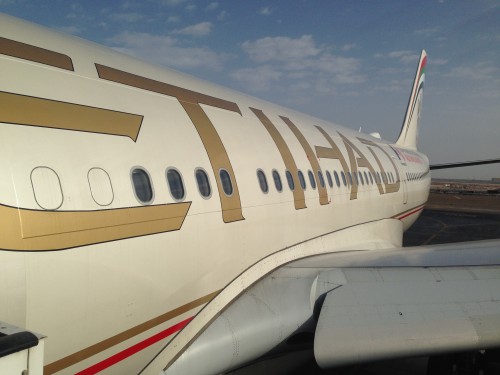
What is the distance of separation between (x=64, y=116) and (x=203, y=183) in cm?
164

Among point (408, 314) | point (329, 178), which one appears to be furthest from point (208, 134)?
point (329, 178)

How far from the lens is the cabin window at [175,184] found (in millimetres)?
3814

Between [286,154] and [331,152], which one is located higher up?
[331,152]

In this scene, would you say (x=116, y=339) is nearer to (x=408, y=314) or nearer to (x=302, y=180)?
(x=408, y=314)

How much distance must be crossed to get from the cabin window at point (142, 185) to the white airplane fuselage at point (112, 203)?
3cm

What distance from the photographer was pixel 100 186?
3094mm

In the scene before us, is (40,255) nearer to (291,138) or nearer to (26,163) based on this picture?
(26,163)

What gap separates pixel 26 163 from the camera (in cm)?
265

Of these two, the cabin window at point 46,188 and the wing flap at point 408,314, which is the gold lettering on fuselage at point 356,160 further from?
the cabin window at point 46,188

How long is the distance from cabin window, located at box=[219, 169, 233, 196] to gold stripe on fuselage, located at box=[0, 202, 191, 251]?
1.03 metres


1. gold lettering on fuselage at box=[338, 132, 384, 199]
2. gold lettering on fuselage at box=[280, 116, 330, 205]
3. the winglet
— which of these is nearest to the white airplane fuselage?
gold lettering on fuselage at box=[280, 116, 330, 205]

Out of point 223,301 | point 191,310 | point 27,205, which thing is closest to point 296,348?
point 223,301

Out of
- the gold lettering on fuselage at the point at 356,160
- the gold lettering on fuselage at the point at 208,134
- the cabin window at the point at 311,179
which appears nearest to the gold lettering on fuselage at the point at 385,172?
the gold lettering on fuselage at the point at 356,160

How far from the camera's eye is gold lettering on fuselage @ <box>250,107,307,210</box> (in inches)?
249
